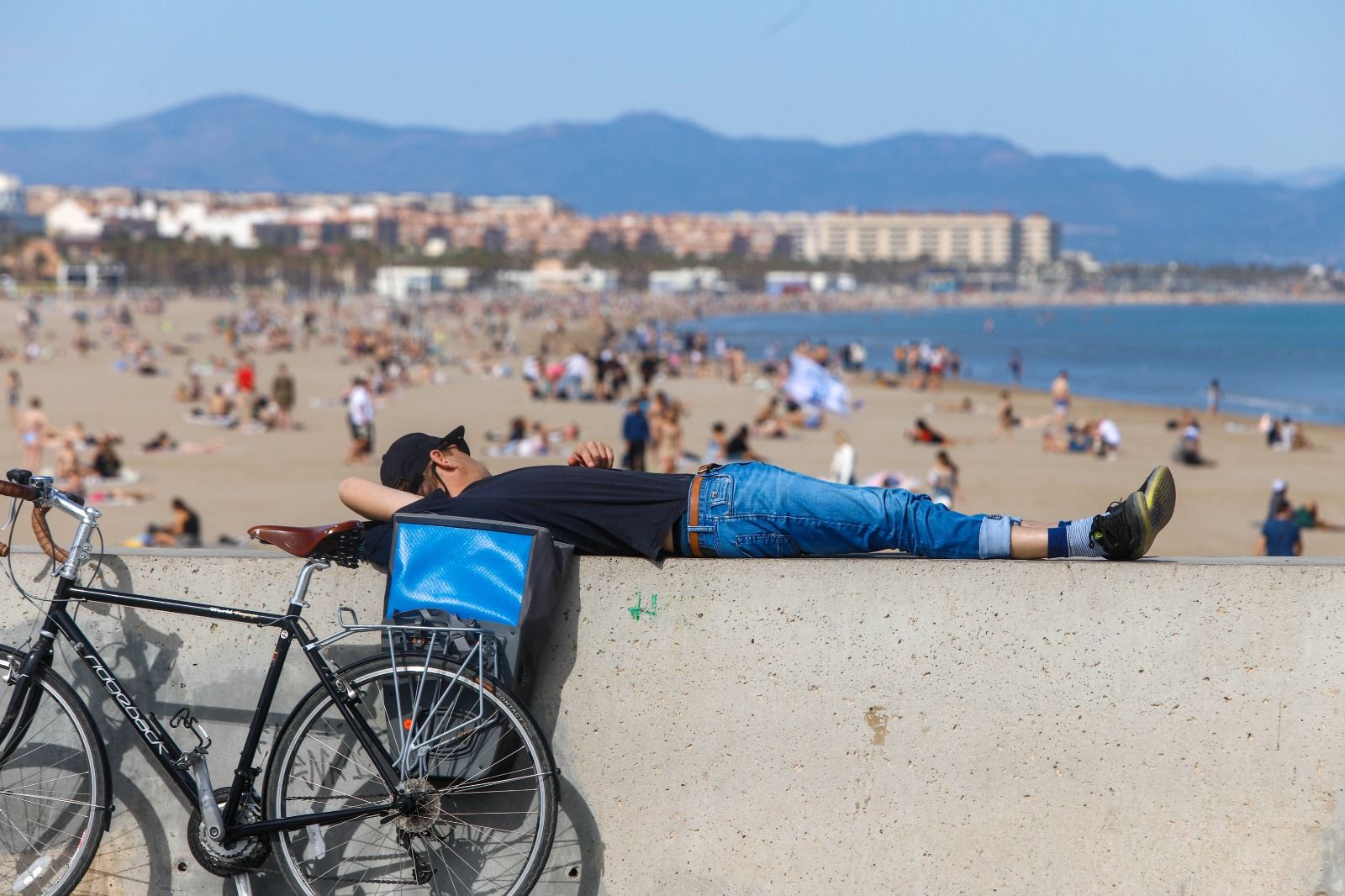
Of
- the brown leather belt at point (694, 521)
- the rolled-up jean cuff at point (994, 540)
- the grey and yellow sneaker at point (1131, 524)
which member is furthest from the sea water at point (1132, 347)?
the brown leather belt at point (694, 521)

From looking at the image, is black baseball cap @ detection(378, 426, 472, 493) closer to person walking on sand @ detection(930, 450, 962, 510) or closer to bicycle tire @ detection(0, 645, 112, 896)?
bicycle tire @ detection(0, 645, 112, 896)

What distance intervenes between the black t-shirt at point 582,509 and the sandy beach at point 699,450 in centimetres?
1159

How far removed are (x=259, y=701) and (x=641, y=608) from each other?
0.83 metres

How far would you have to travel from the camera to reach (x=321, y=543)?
9.65 ft

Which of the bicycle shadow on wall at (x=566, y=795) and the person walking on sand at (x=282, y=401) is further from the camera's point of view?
the person walking on sand at (x=282, y=401)

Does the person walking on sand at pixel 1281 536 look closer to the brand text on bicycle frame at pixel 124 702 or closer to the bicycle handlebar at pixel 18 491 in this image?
the brand text on bicycle frame at pixel 124 702

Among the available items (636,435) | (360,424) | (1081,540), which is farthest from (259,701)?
(360,424)

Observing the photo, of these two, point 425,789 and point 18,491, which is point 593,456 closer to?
point 425,789

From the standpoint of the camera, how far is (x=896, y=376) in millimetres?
43844

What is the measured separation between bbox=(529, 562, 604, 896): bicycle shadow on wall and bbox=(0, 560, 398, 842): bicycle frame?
37 centimetres

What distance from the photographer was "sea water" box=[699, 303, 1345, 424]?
153 ft

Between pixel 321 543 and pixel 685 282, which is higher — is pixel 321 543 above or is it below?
above

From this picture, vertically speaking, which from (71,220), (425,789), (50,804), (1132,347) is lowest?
(1132,347)

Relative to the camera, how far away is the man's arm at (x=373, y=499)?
3.01m
